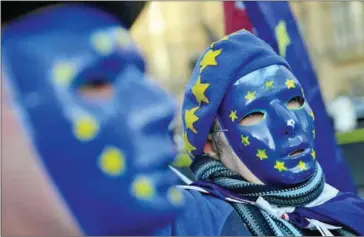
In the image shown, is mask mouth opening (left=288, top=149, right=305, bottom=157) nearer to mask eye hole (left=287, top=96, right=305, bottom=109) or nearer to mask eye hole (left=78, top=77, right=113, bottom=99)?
mask eye hole (left=287, top=96, right=305, bottom=109)

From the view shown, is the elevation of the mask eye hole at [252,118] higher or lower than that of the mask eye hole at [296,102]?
higher

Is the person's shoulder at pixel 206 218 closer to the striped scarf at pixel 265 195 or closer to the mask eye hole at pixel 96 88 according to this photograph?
the striped scarf at pixel 265 195

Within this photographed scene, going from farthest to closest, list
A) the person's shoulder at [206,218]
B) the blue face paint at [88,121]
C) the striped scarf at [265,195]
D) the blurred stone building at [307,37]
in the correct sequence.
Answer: the blurred stone building at [307,37] → the striped scarf at [265,195] → the person's shoulder at [206,218] → the blue face paint at [88,121]

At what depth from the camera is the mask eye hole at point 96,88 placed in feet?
2.93

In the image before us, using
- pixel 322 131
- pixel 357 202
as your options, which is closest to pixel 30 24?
pixel 357 202

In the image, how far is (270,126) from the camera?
71.9 inches

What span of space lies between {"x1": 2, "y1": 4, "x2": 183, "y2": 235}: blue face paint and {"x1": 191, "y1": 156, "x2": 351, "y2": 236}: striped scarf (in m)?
0.94

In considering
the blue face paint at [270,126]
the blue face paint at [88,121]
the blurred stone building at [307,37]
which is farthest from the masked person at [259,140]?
the blurred stone building at [307,37]

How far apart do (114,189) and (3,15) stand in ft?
0.87

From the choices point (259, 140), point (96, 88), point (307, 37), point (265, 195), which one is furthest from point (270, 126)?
point (307, 37)

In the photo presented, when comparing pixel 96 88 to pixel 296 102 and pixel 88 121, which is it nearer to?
pixel 88 121

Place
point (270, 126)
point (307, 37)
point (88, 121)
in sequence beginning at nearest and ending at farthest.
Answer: point (88, 121)
point (270, 126)
point (307, 37)

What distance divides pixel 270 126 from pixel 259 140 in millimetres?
46

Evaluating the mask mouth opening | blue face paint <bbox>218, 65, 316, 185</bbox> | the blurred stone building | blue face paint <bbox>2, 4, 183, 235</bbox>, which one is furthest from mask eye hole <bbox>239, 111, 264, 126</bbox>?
the blurred stone building
